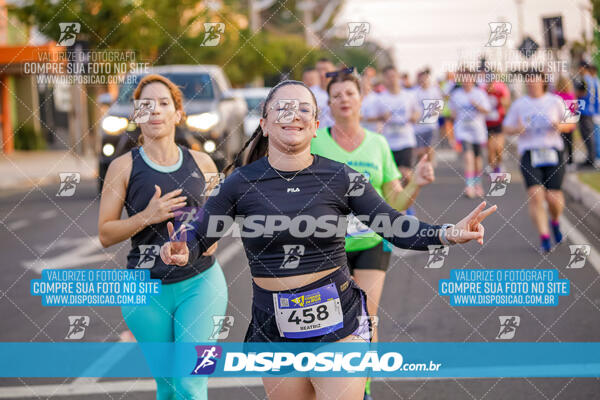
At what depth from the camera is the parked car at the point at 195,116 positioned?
14344 mm

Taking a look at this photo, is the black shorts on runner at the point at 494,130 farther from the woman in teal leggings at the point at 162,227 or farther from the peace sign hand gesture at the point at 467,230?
the peace sign hand gesture at the point at 467,230

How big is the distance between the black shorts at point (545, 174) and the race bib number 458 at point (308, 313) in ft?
21.3

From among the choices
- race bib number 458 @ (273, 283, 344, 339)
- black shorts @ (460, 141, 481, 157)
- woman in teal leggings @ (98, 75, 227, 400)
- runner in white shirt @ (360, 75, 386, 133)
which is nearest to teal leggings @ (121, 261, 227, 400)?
woman in teal leggings @ (98, 75, 227, 400)

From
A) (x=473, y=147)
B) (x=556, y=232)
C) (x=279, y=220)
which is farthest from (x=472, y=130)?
(x=279, y=220)

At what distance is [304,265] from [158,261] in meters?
0.96

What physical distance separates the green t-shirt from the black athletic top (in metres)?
1.56

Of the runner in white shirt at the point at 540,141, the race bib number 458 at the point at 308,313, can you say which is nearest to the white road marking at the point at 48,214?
the runner in white shirt at the point at 540,141

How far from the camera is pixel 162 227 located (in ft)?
14.3

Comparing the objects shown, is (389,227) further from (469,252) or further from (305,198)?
(469,252)

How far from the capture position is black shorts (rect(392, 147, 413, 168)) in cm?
1145

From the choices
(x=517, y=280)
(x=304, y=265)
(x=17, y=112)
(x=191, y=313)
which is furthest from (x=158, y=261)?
(x=17, y=112)

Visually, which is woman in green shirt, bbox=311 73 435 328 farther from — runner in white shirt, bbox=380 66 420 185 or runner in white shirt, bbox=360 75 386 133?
runner in white shirt, bbox=360 75 386 133

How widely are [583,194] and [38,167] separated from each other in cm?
1535

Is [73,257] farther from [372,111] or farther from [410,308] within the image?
[410,308]
